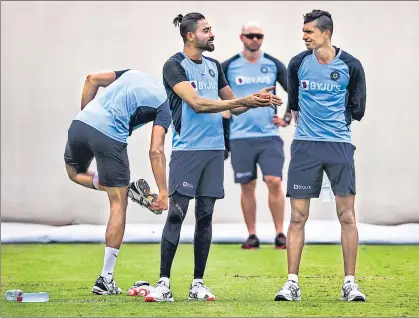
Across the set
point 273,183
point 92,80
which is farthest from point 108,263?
Result: point 273,183

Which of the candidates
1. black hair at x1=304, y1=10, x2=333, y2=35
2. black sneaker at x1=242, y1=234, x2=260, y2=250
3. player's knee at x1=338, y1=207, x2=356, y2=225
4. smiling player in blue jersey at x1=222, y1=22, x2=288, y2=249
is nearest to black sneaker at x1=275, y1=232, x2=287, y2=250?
smiling player in blue jersey at x1=222, y1=22, x2=288, y2=249

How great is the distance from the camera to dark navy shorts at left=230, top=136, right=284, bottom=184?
445 inches

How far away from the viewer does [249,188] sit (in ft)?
37.7

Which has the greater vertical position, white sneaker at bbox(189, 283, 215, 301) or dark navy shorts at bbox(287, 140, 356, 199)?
dark navy shorts at bbox(287, 140, 356, 199)

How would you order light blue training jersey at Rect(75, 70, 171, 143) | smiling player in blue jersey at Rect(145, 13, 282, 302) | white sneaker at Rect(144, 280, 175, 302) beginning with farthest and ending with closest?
light blue training jersey at Rect(75, 70, 171, 143), smiling player in blue jersey at Rect(145, 13, 282, 302), white sneaker at Rect(144, 280, 175, 302)

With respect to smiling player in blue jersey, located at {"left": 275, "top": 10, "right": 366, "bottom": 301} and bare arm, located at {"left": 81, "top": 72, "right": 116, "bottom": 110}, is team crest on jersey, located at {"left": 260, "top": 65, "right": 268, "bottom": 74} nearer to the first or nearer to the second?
bare arm, located at {"left": 81, "top": 72, "right": 116, "bottom": 110}

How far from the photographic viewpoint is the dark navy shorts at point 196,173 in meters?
7.73

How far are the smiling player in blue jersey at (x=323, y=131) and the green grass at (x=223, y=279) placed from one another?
36 centimetres

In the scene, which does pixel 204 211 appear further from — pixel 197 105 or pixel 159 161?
pixel 197 105

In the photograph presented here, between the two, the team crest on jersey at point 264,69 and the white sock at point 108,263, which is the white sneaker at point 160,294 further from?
the team crest on jersey at point 264,69

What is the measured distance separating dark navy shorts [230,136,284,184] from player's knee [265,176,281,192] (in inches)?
1.4

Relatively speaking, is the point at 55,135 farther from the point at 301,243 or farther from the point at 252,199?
the point at 301,243

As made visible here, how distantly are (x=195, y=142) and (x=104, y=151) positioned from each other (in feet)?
2.06

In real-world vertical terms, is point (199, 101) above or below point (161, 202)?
above
